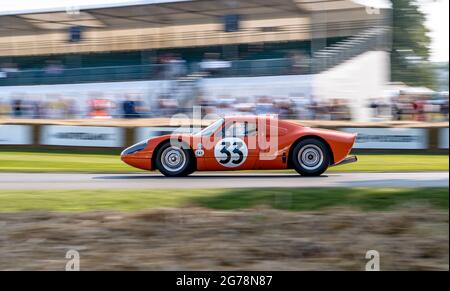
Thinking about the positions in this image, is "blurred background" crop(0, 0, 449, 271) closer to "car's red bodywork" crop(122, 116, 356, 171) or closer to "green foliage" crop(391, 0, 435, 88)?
"car's red bodywork" crop(122, 116, 356, 171)

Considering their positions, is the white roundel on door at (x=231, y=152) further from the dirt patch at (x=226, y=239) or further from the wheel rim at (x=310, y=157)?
the dirt patch at (x=226, y=239)

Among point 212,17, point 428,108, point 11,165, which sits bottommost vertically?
point 11,165

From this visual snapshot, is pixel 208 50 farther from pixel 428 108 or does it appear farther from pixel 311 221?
pixel 311 221

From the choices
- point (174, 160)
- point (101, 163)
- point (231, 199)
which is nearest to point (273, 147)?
point (174, 160)

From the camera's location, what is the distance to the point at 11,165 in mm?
15883

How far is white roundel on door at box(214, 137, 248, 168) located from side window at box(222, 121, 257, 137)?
92mm

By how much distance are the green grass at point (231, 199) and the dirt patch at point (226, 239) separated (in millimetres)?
403

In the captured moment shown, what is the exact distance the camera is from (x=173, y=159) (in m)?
11.5

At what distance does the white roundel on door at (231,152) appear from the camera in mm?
11117

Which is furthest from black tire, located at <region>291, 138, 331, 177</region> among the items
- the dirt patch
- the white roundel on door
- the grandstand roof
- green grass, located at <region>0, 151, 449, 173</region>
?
the grandstand roof

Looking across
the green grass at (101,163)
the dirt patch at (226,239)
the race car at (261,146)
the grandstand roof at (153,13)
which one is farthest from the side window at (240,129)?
the grandstand roof at (153,13)
